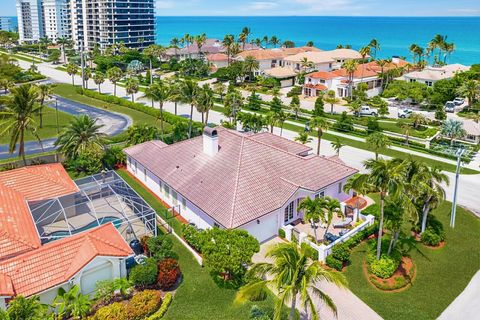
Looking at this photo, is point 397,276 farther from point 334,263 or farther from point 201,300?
point 201,300

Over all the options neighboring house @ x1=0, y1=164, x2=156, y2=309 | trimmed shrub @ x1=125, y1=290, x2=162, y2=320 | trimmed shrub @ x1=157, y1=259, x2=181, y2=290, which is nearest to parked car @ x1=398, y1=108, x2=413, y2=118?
neighboring house @ x1=0, y1=164, x2=156, y2=309

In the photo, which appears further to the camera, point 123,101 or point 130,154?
point 123,101

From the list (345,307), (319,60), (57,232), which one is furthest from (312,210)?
(319,60)

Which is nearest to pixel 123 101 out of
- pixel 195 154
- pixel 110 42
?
pixel 195 154

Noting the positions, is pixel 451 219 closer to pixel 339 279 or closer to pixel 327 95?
pixel 339 279

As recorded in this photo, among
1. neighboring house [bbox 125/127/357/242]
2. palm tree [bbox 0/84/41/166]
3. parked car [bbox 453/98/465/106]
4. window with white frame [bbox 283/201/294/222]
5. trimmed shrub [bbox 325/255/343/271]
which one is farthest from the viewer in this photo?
parked car [bbox 453/98/465/106]

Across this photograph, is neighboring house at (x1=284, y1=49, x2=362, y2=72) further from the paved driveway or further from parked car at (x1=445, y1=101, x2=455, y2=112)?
the paved driveway

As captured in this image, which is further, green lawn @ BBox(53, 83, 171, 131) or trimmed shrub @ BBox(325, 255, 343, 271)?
green lawn @ BBox(53, 83, 171, 131)
